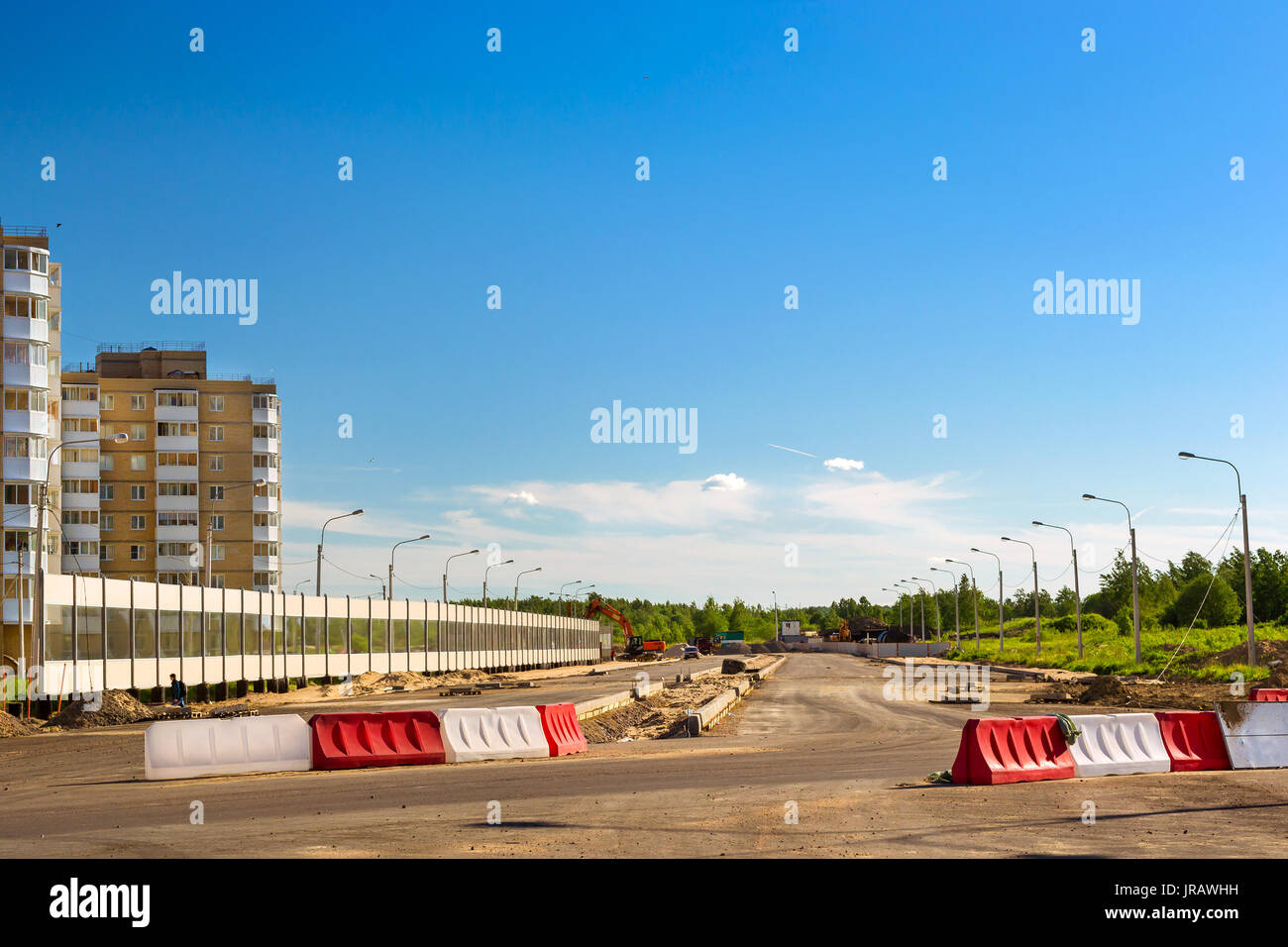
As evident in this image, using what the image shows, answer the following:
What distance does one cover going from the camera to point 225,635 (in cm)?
5297

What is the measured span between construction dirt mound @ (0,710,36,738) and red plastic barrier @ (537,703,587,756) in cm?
1765

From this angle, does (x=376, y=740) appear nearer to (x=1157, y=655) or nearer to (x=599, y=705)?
(x=599, y=705)

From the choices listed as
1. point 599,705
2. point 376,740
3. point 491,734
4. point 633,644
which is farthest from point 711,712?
point 633,644

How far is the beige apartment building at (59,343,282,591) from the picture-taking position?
10619cm

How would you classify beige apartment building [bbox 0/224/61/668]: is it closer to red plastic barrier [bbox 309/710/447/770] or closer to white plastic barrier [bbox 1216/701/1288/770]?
red plastic barrier [bbox 309/710/447/770]

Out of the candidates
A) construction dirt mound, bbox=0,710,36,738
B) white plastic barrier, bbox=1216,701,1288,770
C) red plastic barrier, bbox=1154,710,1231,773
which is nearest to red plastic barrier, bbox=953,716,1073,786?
red plastic barrier, bbox=1154,710,1231,773

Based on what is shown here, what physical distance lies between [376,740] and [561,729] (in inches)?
175

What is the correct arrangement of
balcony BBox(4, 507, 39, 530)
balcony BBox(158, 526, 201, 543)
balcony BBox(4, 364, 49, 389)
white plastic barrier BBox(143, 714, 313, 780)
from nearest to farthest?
white plastic barrier BBox(143, 714, 313, 780)
balcony BBox(4, 364, 49, 389)
balcony BBox(4, 507, 39, 530)
balcony BBox(158, 526, 201, 543)

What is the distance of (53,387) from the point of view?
3282 inches

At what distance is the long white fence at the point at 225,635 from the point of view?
133ft

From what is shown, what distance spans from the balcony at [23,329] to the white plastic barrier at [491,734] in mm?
62918

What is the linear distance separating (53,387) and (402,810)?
80086 mm

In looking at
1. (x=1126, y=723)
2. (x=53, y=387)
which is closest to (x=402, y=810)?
(x=1126, y=723)
